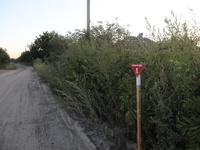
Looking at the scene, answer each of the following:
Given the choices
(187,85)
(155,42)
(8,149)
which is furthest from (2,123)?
(187,85)

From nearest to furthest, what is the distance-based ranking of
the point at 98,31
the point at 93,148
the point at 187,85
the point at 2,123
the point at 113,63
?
the point at 187,85, the point at 93,148, the point at 113,63, the point at 2,123, the point at 98,31

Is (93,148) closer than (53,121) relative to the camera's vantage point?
Yes

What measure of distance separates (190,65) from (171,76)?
33 cm

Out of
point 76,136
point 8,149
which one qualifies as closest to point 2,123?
point 8,149

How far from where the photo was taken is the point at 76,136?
448 cm

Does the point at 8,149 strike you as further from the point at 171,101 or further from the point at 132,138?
the point at 171,101

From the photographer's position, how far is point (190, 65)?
2.66 m

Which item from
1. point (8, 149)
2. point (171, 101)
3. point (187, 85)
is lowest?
point (8, 149)

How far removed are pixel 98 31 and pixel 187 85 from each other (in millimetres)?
6697

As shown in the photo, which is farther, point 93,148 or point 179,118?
point 93,148

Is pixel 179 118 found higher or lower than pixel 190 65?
lower

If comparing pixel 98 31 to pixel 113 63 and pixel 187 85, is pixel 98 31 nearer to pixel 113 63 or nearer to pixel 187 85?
pixel 113 63

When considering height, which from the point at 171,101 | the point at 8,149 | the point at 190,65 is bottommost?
the point at 8,149

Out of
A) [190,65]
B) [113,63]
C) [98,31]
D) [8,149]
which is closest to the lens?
[190,65]
